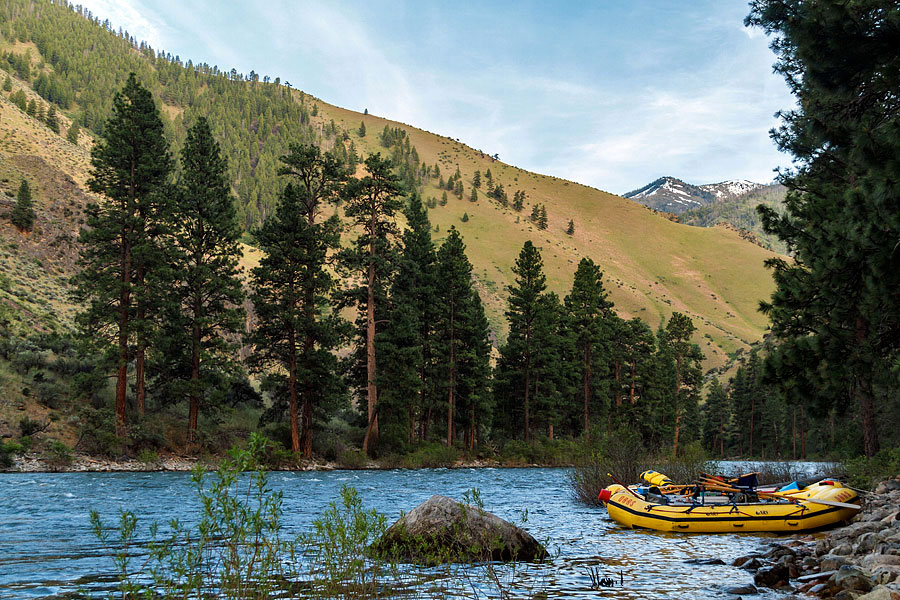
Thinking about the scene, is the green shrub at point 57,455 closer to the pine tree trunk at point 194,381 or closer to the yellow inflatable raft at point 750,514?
the pine tree trunk at point 194,381

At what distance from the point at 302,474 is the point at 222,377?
802cm

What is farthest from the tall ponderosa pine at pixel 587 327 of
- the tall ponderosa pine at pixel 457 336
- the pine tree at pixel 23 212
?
the pine tree at pixel 23 212

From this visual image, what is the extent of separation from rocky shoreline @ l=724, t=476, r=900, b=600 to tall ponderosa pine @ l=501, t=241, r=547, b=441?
135 ft

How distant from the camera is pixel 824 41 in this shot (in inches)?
362

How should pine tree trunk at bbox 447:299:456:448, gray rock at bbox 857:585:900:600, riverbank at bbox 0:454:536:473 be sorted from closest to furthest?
gray rock at bbox 857:585:900:600 → riverbank at bbox 0:454:536:473 → pine tree trunk at bbox 447:299:456:448

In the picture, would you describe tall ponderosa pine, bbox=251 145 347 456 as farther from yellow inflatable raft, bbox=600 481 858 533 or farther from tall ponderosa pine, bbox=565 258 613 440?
tall ponderosa pine, bbox=565 258 613 440

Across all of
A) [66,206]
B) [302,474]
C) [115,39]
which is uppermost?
[115,39]

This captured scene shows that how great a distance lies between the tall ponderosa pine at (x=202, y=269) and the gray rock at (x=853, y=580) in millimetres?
31553

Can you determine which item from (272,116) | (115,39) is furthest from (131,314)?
(115,39)

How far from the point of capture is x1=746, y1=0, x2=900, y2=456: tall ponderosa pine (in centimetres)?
883

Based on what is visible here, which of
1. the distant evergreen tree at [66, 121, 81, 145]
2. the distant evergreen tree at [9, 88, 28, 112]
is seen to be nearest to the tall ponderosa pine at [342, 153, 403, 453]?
A: the distant evergreen tree at [66, 121, 81, 145]

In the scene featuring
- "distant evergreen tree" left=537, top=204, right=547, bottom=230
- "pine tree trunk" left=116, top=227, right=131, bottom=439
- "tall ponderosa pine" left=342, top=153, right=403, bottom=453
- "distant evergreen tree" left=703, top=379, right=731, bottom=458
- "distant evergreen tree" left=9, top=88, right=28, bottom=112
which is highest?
"distant evergreen tree" left=537, top=204, right=547, bottom=230

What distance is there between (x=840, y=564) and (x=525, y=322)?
46.5m

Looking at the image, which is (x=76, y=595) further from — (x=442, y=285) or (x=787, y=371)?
(x=442, y=285)
